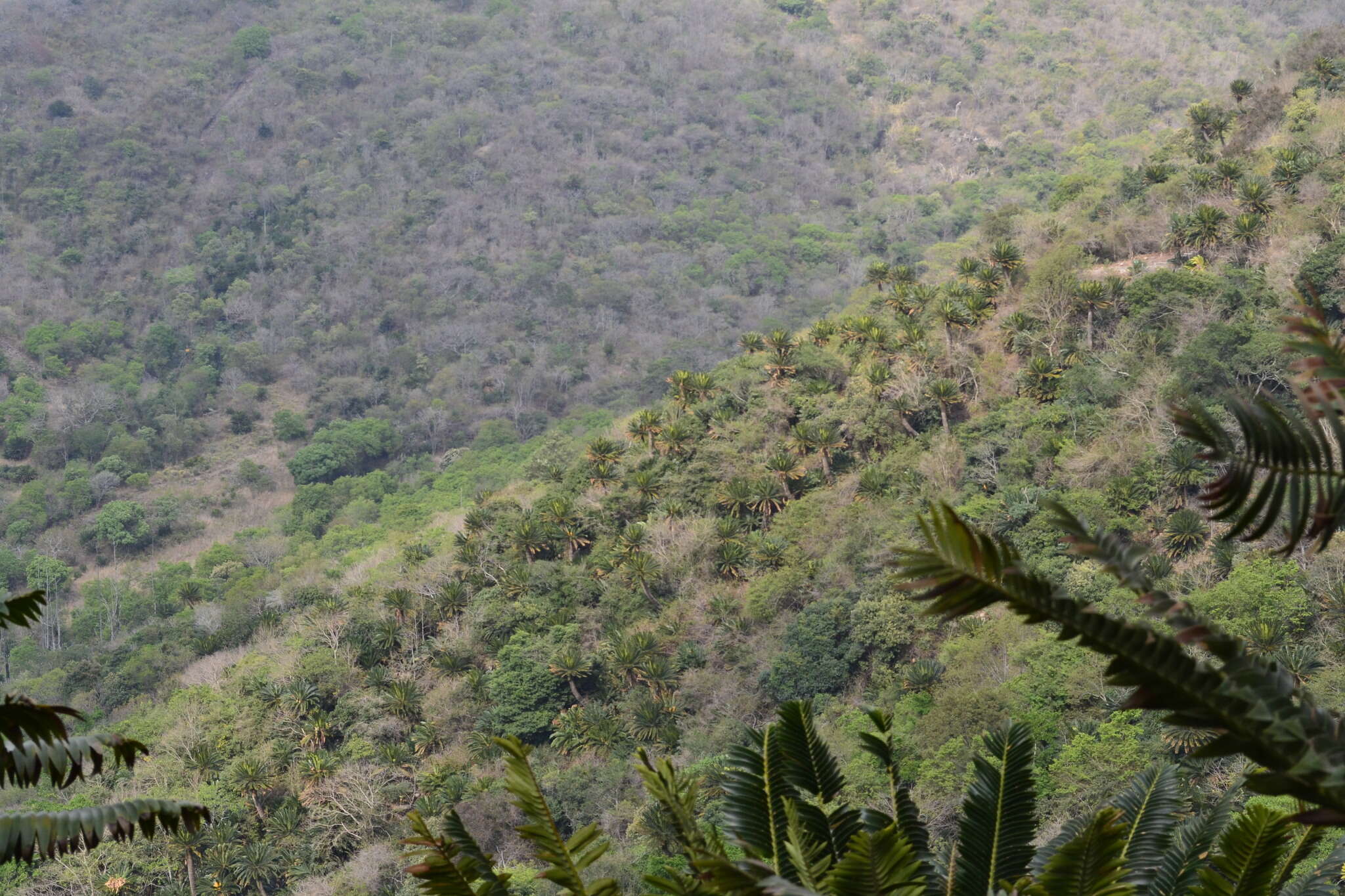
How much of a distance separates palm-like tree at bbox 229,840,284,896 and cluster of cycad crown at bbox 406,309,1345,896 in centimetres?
3720

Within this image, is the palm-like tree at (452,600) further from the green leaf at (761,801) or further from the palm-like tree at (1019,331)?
the green leaf at (761,801)

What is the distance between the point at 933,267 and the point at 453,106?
2745 inches

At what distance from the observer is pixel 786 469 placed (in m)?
49.1

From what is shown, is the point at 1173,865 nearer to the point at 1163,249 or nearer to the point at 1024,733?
the point at 1024,733

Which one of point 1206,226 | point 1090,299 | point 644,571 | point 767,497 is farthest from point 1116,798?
point 1206,226

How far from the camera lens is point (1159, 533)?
37125 mm

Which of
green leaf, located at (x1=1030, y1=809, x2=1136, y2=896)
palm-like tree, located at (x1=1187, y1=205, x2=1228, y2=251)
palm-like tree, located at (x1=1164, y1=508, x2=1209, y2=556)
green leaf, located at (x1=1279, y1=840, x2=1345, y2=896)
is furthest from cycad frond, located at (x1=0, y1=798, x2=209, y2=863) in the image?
palm-like tree, located at (x1=1187, y1=205, x2=1228, y2=251)

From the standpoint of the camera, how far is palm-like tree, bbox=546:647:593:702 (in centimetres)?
4609

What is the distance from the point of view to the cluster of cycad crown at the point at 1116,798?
3273 mm

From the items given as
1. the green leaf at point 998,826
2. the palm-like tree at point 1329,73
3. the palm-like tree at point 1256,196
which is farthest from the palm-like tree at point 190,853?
the palm-like tree at point 1329,73

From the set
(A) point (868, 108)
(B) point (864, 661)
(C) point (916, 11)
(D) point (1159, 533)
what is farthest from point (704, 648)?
(C) point (916, 11)

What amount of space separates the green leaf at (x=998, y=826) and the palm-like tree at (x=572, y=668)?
4135 centimetres

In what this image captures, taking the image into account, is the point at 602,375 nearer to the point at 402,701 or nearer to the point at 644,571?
the point at 644,571

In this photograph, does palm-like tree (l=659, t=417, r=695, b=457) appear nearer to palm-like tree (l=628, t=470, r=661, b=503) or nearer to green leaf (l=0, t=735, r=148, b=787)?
palm-like tree (l=628, t=470, r=661, b=503)
